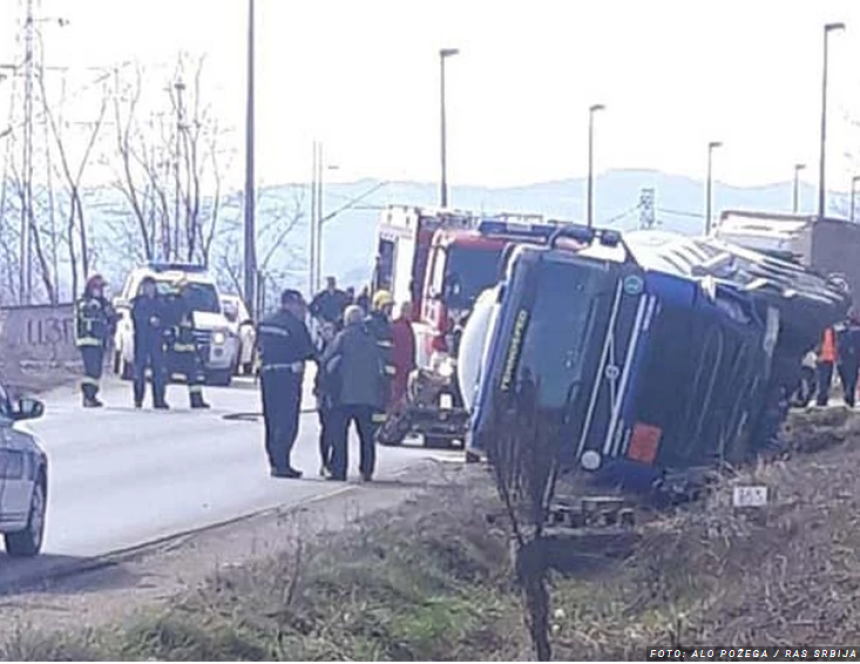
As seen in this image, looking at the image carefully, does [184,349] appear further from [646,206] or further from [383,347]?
[646,206]

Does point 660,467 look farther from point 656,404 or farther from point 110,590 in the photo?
point 110,590

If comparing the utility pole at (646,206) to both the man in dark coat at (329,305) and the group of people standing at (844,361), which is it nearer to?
the group of people standing at (844,361)

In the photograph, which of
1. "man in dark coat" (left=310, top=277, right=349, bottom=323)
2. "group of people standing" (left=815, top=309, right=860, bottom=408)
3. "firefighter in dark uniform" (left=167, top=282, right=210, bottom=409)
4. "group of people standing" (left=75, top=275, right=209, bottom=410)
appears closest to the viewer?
"man in dark coat" (left=310, top=277, right=349, bottom=323)

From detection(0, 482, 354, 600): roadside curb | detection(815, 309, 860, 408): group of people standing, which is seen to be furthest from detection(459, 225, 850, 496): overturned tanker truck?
detection(815, 309, 860, 408): group of people standing

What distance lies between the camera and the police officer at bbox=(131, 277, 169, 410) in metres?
31.9

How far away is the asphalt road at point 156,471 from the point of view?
18500 millimetres

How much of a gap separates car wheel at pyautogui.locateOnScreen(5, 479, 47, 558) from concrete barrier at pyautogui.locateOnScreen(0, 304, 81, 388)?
2499cm

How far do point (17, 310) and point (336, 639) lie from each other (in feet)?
117

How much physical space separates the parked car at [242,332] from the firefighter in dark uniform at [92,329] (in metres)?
9.52

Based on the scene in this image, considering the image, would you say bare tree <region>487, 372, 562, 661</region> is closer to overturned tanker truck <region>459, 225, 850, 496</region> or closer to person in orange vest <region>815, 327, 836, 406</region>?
overturned tanker truck <region>459, 225, 850, 496</region>

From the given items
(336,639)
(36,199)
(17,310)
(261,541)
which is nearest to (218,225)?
→ (36,199)

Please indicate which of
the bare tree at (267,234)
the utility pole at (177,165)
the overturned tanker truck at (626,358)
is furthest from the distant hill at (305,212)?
the overturned tanker truck at (626,358)

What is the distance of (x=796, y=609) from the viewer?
11.9 metres

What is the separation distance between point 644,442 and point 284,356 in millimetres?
4529
